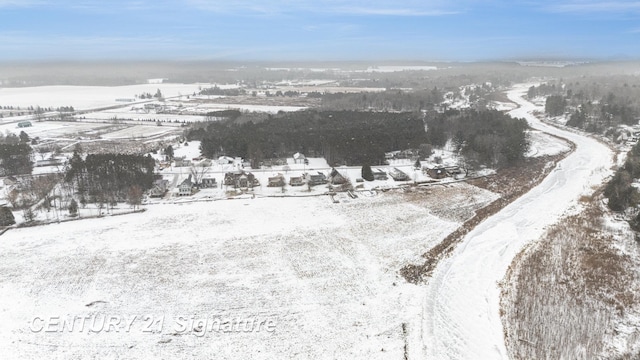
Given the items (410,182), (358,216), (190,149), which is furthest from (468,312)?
(190,149)

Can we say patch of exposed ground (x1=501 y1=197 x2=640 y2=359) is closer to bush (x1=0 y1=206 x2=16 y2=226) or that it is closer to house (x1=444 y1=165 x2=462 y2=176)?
house (x1=444 y1=165 x2=462 y2=176)

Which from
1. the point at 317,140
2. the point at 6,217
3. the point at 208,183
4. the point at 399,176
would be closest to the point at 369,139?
the point at 317,140

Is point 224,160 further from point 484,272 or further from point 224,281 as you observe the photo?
point 484,272

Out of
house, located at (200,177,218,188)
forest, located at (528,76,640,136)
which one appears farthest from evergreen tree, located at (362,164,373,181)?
forest, located at (528,76,640,136)

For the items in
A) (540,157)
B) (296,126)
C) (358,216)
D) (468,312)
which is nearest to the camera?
(468,312)

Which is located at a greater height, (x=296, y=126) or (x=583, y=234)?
(x=296, y=126)

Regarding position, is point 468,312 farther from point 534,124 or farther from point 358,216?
point 534,124
